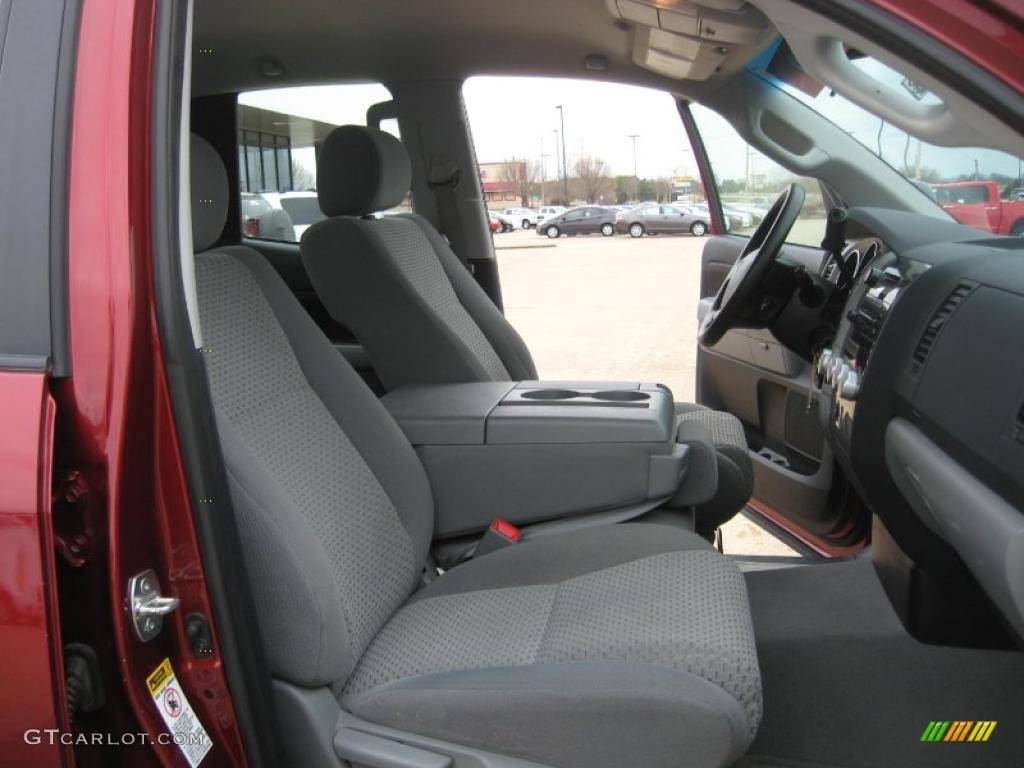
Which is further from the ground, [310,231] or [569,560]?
[310,231]

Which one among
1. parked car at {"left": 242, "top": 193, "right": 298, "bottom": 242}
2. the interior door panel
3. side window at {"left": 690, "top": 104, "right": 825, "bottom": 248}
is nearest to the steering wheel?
the interior door panel

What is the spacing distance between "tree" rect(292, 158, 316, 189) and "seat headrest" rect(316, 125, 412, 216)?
48.6 inches

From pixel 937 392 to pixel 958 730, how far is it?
665 mm

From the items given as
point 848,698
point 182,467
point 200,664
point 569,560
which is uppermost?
point 182,467

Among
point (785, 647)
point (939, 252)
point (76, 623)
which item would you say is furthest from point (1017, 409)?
point (76, 623)

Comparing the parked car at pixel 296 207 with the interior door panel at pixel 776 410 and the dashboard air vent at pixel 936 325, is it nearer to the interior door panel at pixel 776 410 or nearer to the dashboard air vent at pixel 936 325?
the interior door panel at pixel 776 410

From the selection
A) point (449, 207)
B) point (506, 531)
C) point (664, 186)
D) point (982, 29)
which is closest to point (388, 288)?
point (506, 531)

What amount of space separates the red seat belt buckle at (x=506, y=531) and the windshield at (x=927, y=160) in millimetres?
1087

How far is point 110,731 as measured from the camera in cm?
104

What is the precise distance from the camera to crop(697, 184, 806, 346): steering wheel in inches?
80.8

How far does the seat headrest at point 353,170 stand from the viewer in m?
2.37

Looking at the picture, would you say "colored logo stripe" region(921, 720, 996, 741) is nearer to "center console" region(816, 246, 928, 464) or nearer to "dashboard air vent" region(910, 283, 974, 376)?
"center console" region(816, 246, 928, 464)

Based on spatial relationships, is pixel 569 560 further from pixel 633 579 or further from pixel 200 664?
pixel 200 664

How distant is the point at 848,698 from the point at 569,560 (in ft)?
1.87
